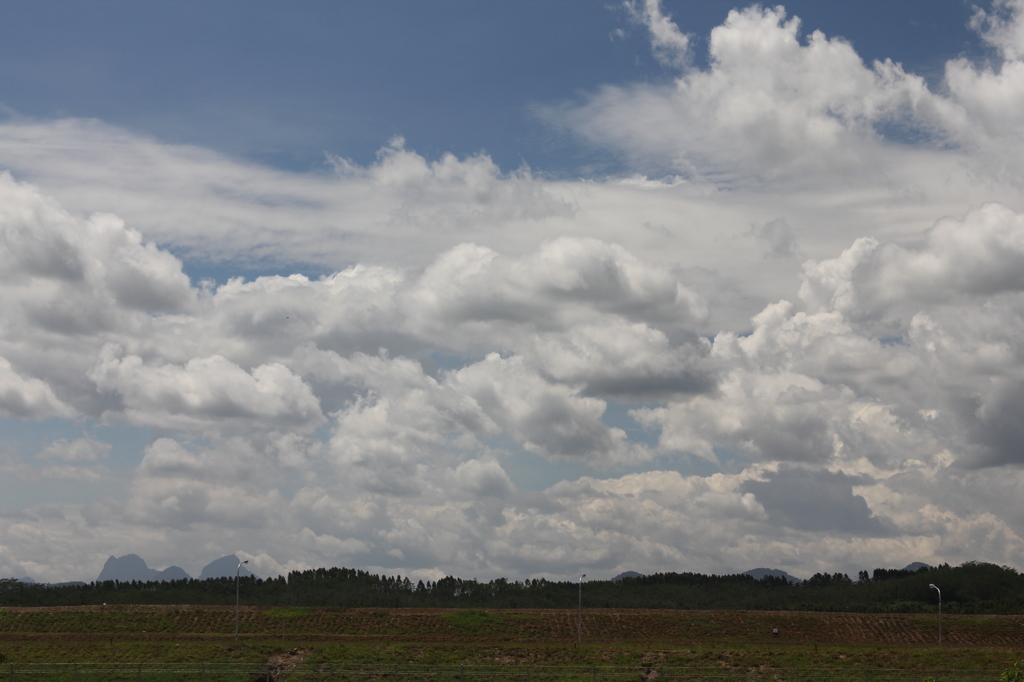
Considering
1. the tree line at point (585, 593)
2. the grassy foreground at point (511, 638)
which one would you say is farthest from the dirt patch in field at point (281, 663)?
the tree line at point (585, 593)

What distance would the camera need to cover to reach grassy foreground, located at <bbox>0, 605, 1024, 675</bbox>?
74.8 meters

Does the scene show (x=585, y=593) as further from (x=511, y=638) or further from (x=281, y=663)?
(x=281, y=663)

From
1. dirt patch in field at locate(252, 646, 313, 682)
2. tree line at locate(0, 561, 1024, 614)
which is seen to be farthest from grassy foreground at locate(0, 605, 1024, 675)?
tree line at locate(0, 561, 1024, 614)

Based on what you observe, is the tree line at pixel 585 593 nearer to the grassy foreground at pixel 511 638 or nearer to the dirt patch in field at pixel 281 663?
the grassy foreground at pixel 511 638

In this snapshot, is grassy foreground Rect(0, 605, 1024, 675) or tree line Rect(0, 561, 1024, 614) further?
tree line Rect(0, 561, 1024, 614)

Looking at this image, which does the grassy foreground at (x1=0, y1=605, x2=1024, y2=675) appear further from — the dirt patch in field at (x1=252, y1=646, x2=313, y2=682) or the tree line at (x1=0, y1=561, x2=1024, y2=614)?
the tree line at (x1=0, y1=561, x2=1024, y2=614)

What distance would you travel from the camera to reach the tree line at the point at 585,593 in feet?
468

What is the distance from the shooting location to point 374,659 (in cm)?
7475

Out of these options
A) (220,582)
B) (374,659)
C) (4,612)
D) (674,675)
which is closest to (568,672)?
(674,675)

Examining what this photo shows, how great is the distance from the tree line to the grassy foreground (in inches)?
1137

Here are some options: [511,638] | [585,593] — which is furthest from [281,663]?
[585,593]

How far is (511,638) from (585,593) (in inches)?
2535

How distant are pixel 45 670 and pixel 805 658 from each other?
2422 inches

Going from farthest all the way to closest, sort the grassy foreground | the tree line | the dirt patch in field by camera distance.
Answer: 1. the tree line
2. the grassy foreground
3. the dirt patch in field
